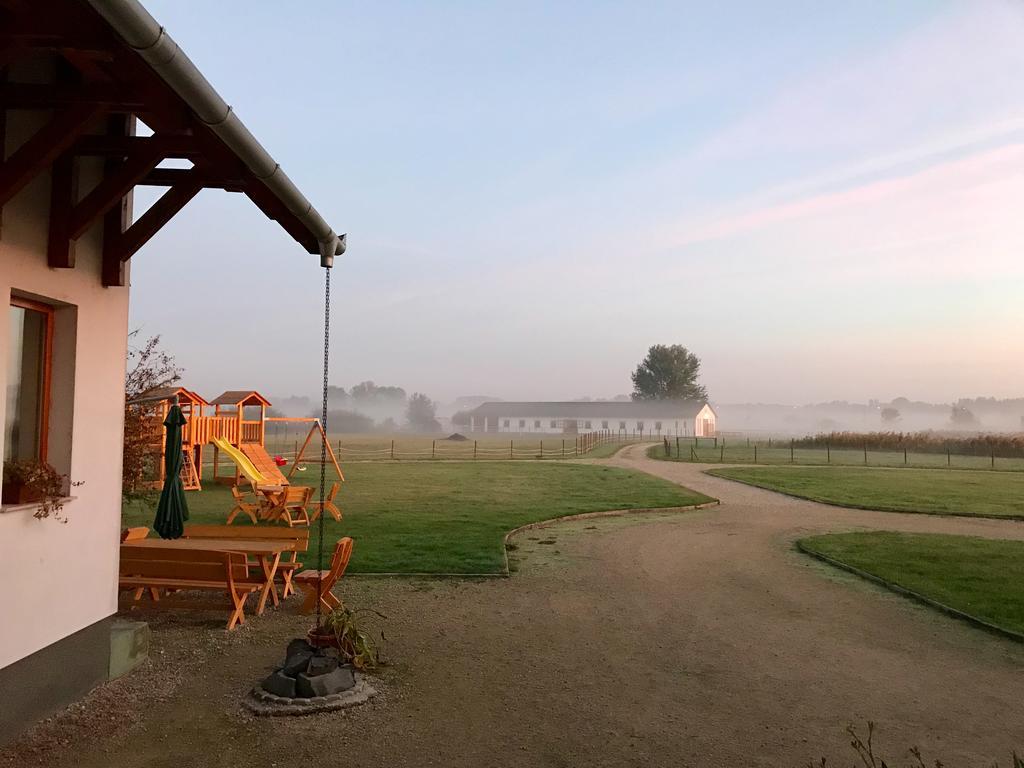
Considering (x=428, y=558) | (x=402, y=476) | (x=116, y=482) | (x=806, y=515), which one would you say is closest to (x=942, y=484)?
(x=806, y=515)

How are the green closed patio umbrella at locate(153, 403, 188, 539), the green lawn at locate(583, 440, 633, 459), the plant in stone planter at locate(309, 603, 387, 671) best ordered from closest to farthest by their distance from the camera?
the plant in stone planter at locate(309, 603, 387, 671) < the green closed patio umbrella at locate(153, 403, 188, 539) < the green lawn at locate(583, 440, 633, 459)

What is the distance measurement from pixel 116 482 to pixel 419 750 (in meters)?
3.48

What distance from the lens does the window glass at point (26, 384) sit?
521 cm

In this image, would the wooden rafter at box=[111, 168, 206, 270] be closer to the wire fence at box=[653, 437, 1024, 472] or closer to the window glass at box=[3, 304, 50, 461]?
the window glass at box=[3, 304, 50, 461]

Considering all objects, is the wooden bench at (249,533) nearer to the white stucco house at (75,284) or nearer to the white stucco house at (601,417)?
the white stucco house at (75,284)

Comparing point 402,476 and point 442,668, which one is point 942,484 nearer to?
point 402,476

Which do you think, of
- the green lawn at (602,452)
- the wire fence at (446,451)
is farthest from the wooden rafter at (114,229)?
the green lawn at (602,452)

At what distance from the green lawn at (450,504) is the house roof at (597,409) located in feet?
218

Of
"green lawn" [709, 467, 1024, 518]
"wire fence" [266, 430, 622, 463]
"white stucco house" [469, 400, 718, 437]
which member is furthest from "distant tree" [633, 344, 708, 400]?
"green lawn" [709, 467, 1024, 518]

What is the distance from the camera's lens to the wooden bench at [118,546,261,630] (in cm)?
762

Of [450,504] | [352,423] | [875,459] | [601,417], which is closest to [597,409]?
[601,417]

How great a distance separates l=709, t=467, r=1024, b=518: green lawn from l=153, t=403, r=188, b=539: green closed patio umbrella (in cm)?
1632

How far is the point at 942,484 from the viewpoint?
954 inches

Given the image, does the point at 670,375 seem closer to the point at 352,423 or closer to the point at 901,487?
the point at 352,423
